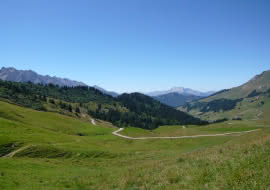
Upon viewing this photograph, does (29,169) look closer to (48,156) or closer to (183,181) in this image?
(48,156)

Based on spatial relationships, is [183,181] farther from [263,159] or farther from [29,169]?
[29,169]

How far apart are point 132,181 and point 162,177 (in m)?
2.69

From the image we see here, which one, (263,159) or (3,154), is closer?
(263,159)

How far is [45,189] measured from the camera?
1733cm

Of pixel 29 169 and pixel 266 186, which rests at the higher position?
pixel 266 186

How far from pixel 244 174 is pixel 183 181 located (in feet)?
10.1

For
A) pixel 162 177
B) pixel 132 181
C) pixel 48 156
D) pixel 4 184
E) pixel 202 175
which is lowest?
pixel 48 156

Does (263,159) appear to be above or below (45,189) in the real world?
above

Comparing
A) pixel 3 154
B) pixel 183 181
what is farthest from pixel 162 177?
pixel 3 154

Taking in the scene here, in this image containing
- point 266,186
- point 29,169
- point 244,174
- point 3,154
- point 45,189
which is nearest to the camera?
point 266,186

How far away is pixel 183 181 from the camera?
10.0 m

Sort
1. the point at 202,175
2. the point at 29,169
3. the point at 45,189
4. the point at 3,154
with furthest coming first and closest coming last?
the point at 3,154
the point at 29,169
the point at 45,189
the point at 202,175

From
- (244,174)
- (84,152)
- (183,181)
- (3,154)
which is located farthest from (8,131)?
(244,174)

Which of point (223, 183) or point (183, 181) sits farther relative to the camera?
point (183, 181)
